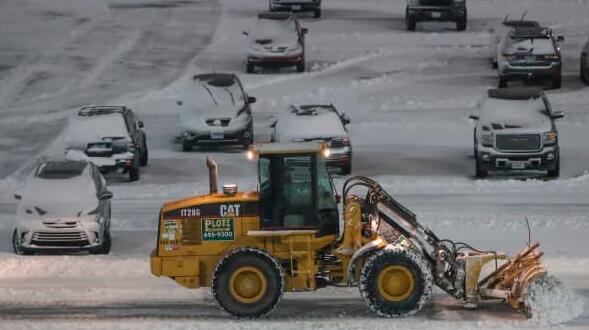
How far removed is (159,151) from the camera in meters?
35.2

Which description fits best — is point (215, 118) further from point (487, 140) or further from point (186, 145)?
point (487, 140)

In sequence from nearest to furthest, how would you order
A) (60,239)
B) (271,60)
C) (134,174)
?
(60,239) → (134,174) → (271,60)

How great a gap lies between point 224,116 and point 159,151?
1.74 metres

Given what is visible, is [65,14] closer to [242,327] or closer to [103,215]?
[103,215]

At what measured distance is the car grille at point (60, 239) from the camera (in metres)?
24.3

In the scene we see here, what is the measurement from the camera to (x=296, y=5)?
2082 inches

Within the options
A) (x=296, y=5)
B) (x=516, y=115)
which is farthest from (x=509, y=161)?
(x=296, y=5)

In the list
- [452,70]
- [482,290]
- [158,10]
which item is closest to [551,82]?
[452,70]

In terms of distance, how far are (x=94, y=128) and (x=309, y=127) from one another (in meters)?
4.75

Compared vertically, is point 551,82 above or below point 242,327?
below

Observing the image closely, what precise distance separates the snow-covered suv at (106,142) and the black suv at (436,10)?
63.0ft

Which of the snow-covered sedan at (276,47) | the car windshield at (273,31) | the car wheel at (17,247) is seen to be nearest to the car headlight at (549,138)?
the car wheel at (17,247)

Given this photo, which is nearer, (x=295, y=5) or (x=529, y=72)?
(x=529, y=72)

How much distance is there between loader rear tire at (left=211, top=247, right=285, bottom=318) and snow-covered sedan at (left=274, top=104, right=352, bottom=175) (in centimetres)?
1291
